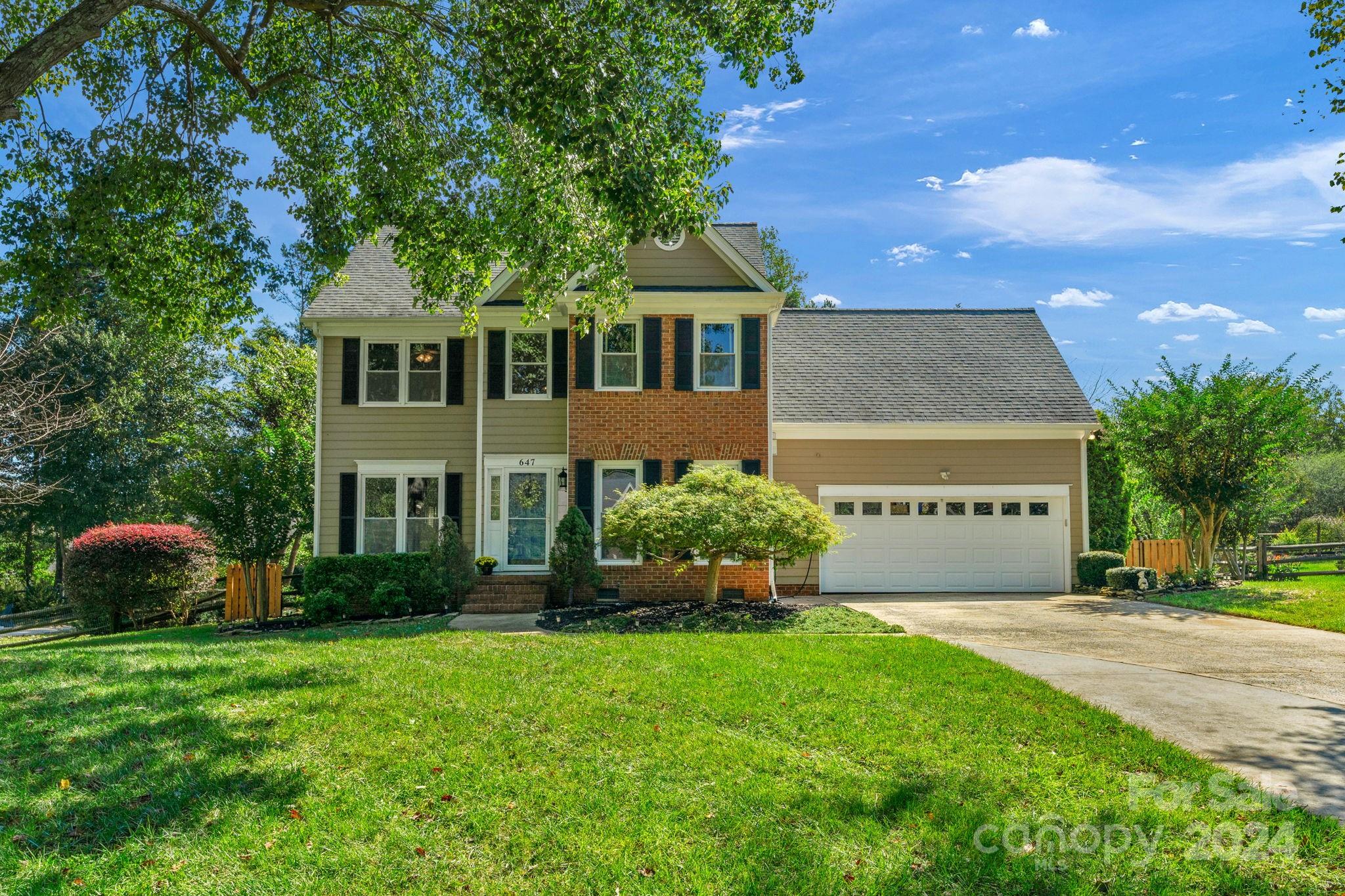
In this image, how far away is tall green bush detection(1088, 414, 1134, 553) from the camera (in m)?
18.6

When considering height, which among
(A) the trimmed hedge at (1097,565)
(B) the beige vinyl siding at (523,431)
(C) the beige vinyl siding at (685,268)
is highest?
(C) the beige vinyl siding at (685,268)

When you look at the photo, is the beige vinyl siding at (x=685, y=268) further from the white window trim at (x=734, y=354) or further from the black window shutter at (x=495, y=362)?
the black window shutter at (x=495, y=362)

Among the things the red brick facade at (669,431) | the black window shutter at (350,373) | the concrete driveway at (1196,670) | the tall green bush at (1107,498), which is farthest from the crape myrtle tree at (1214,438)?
the black window shutter at (350,373)

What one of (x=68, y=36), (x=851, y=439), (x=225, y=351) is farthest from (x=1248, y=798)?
(x=225, y=351)

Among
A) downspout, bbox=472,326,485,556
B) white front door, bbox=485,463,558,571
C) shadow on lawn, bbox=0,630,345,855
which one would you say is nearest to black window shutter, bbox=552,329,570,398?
downspout, bbox=472,326,485,556

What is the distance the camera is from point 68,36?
809 cm

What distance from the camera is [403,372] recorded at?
17.5 m

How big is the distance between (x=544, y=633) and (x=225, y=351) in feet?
83.8

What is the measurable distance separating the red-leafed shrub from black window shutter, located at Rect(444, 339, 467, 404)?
17.7ft

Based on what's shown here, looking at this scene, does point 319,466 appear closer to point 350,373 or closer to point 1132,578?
point 350,373

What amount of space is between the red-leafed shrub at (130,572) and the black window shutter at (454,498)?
4645 mm

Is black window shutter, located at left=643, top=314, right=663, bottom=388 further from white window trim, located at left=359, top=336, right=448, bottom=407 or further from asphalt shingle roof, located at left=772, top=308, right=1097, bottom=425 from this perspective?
white window trim, located at left=359, top=336, right=448, bottom=407

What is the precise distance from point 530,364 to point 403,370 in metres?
2.56

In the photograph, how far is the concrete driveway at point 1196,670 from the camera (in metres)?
6.11
